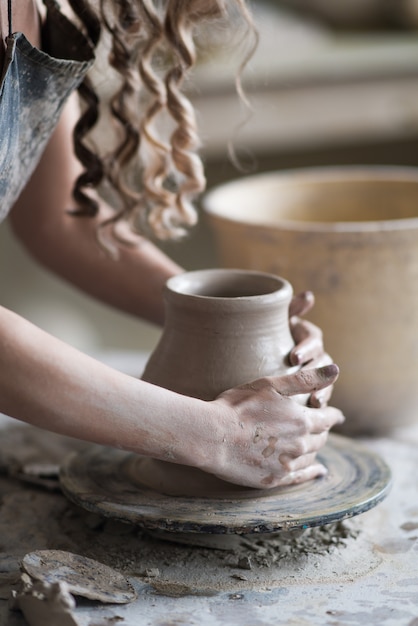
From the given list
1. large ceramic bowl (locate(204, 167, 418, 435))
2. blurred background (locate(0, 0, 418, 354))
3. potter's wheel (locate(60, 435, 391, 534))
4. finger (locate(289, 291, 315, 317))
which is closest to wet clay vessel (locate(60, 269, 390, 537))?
potter's wheel (locate(60, 435, 391, 534))

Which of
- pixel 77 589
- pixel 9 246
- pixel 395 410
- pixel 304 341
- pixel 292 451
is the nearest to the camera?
pixel 77 589

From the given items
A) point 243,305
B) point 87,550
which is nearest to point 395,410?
point 243,305

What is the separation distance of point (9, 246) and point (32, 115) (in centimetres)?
175

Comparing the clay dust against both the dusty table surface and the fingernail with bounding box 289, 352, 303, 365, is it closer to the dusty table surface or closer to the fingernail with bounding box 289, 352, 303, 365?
the dusty table surface

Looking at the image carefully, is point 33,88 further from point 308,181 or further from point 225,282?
point 308,181

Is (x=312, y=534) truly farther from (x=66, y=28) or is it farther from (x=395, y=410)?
(x=66, y=28)

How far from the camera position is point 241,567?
92 centimetres

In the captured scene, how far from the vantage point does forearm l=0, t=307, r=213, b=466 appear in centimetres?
87

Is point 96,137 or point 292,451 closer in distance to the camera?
point 292,451

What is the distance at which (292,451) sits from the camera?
935mm

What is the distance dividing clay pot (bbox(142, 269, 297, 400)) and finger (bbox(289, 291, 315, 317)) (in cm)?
14

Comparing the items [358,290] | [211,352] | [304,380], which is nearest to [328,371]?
[304,380]

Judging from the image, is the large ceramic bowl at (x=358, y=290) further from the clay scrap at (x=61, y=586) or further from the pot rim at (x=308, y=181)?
the clay scrap at (x=61, y=586)

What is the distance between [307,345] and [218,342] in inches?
4.8
